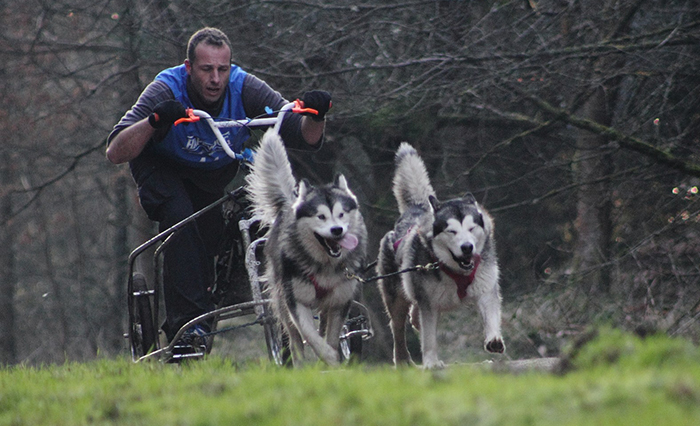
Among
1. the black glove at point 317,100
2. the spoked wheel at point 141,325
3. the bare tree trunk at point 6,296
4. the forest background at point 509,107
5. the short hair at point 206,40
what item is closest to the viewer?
the black glove at point 317,100

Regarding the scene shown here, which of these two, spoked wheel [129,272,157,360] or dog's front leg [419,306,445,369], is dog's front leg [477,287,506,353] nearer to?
dog's front leg [419,306,445,369]

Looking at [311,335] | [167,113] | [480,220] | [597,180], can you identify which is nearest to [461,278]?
[480,220]

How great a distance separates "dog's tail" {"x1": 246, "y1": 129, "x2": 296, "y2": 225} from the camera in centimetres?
614

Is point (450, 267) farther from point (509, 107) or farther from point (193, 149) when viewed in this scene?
point (509, 107)

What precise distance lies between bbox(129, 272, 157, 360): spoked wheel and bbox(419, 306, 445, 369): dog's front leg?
203 cm

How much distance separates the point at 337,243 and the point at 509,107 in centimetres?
659

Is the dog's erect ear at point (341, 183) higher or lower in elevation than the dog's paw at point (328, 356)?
higher

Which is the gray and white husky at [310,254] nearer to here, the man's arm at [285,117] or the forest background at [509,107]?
the man's arm at [285,117]

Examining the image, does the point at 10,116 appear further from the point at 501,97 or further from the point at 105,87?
the point at 501,97

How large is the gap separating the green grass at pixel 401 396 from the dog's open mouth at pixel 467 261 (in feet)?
4.22

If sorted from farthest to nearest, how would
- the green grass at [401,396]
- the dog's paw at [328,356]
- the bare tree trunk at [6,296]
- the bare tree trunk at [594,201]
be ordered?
1. the bare tree trunk at [6,296]
2. the bare tree trunk at [594,201]
3. the dog's paw at [328,356]
4. the green grass at [401,396]

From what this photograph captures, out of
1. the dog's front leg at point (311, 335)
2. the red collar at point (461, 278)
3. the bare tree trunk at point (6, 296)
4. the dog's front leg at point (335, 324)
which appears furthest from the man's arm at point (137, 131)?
the bare tree trunk at point (6, 296)

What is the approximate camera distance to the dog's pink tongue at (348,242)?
5719 mm

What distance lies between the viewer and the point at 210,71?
6.48 m
